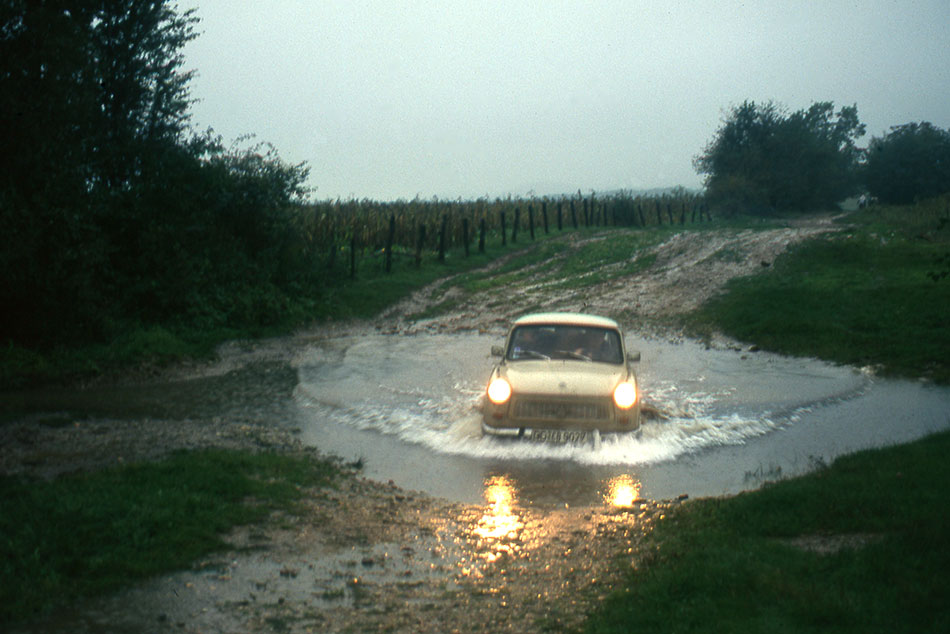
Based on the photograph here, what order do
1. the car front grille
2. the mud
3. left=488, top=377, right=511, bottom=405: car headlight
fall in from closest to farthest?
the mud < the car front grille < left=488, top=377, right=511, bottom=405: car headlight

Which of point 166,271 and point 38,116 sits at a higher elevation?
point 38,116

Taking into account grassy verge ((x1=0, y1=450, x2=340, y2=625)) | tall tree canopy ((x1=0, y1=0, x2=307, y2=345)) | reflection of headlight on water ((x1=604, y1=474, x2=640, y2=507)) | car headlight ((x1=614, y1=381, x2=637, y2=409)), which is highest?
tall tree canopy ((x1=0, y1=0, x2=307, y2=345))

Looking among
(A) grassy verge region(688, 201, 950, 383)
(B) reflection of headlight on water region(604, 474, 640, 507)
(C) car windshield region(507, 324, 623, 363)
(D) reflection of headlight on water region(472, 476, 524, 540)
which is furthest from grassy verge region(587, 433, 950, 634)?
(A) grassy verge region(688, 201, 950, 383)

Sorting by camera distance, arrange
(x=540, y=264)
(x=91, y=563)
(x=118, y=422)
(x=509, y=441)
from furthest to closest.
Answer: (x=540, y=264) → (x=118, y=422) → (x=509, y=441) → (x=91, y=563)

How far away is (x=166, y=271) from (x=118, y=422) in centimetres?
958

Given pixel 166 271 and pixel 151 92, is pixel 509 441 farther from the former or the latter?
pixel 151 92

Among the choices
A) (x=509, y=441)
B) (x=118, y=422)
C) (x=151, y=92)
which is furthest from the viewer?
(x=151, y=92)

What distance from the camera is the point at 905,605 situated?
485cm

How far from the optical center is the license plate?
10.3 metres

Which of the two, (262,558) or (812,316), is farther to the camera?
(812,316)

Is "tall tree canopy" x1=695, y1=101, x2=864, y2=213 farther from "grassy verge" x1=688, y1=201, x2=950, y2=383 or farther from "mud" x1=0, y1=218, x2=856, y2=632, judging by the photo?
"mud" x1=0, y1=218, x2=856, y2=632

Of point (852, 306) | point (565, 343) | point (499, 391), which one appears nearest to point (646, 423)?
point (565, 343)

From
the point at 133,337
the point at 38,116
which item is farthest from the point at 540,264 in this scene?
the point at 38,116

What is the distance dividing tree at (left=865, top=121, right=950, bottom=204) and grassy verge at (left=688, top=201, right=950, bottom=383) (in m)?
42.4
